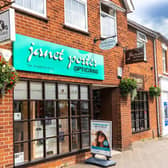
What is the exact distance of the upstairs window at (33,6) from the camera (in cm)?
597

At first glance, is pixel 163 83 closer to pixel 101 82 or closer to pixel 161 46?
pixel 161 46

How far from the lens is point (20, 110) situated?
19.0ft

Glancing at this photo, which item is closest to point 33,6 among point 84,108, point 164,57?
point 84,108

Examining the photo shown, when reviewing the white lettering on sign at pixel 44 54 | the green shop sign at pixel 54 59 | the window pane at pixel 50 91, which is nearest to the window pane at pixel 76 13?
the green shop sign at pixel 54 59

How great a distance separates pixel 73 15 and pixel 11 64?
2.92m

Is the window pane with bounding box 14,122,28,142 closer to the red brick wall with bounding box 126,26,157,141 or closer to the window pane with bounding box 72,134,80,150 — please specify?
the window pane with bounding box 72,134,80,150

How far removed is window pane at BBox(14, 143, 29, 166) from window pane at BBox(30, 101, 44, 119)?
2.46 ft

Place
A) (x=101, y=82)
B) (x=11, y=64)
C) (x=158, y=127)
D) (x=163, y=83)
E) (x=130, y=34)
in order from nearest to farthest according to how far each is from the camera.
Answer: (x=11, y=64) → (x=101, y=82) → (x=130, y=34) → (x=158, y=127) → (x=163, y=83)

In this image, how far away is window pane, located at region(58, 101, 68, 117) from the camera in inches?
267

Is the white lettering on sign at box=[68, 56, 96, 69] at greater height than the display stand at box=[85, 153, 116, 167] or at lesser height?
greater

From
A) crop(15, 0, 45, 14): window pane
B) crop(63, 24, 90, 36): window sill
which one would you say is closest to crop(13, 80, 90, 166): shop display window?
crop(63, 24, 90, 36): window sill

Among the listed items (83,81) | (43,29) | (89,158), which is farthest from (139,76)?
(43,29)

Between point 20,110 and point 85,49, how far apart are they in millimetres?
2936

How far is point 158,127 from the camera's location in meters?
13.1
